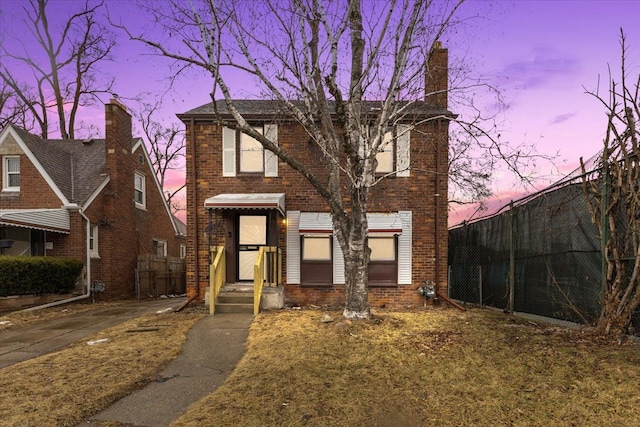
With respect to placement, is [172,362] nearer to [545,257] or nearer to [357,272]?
[357,272]

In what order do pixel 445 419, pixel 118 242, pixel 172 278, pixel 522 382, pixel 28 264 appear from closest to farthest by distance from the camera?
pixel 445 419 → pixel 522 382 → pixel 28 264 → pixel 118 242 → pixel 172 278

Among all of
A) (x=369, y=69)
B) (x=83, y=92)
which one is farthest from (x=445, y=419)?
(x=83, y=92)

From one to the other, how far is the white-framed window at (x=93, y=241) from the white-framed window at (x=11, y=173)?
9.45ft

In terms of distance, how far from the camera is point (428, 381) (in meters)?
4.52

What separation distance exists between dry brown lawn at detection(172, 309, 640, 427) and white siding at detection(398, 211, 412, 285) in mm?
4186

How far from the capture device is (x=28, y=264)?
11367mm

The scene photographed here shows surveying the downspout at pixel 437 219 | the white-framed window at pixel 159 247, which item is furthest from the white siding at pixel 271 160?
the white-framed window at pixel 159 247

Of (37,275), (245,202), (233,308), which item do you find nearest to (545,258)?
(245,202)

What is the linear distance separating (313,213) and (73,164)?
1111cm

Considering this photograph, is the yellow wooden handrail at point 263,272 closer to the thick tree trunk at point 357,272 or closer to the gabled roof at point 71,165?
the thick tree trunk at point 357,272

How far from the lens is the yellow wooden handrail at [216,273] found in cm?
908

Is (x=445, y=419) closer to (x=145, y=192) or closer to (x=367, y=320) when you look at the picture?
(x=367, y=320)

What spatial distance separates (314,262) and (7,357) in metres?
6.70

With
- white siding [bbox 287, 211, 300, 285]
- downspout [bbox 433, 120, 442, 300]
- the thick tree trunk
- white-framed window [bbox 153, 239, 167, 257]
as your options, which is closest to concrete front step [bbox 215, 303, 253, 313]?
white siding [bbox 287, 211, 300, 285]
